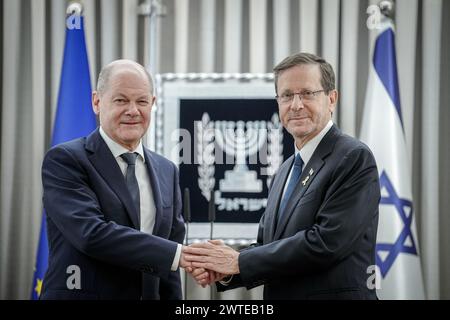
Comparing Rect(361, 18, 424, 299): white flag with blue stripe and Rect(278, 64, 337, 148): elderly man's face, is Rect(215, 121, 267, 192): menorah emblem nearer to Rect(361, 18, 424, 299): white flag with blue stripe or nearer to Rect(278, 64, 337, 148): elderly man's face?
Rect(361, 18, 424, 299): white flag with blue stripe

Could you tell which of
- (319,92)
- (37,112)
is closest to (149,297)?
(319,92)

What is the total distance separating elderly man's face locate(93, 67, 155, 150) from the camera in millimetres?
2162

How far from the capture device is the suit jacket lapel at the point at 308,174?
2.04m

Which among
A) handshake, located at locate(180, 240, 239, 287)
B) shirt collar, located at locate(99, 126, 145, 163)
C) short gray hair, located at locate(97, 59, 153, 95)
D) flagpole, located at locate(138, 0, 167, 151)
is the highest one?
flagpole, located at locate(138, 0, 167, 151)

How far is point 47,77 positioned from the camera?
4.21 m

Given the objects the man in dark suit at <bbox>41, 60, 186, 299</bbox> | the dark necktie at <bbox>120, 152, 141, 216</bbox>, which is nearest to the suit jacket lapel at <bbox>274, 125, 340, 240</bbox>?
the man in dark suit at <bbox>41, 60, 186, 299</bbox>

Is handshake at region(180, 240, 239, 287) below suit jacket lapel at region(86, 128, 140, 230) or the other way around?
below

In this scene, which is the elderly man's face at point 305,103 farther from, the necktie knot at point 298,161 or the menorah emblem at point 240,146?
the menorah emblem at point 240,146

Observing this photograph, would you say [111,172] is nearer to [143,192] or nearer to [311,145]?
[143,192]

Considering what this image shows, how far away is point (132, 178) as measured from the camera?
215 cm

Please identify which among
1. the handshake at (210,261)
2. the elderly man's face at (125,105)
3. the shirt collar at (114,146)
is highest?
the elderly man's face at (125,105)

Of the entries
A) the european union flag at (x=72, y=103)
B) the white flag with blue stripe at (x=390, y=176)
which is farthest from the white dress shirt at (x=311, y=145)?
the european union flag at (x=72, y=103)

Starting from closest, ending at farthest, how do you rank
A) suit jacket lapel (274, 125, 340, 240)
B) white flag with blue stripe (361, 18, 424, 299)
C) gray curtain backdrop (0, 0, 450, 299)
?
suit jacket lapel (274, 125, 340, 240), white flag with blue stripe (361, 18, 424, 299), gray curtain backdrop (0, 0, 450, 299)

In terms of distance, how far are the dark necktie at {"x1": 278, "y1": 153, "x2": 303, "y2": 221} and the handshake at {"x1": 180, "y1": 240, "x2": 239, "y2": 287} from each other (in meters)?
0.29
